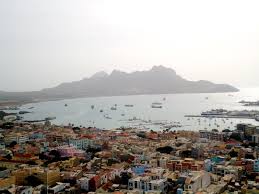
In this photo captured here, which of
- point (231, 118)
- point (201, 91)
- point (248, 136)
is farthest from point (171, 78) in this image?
point (248, 136)

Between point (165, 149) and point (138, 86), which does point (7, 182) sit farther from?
point (138, 86)

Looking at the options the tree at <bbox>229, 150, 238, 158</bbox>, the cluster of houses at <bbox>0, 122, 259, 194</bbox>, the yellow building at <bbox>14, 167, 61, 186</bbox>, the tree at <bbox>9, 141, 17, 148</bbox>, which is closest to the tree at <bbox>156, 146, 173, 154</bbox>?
the cluster of houses at <bbox>0, 122, 259, 194</bbox>

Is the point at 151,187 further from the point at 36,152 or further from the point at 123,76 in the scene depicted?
the point at 123,76

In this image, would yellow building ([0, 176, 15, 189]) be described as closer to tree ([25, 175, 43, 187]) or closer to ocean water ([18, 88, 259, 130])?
tree ([25, 175, 43, 187])

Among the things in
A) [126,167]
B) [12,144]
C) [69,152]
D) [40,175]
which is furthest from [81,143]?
[40,175]

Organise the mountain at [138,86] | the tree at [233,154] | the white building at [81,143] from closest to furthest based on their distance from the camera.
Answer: the tree at [233,154] < the white building at [81,143] < the mountain at [138,86]

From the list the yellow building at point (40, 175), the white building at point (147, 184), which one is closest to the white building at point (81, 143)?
the yellow building at point (40, 175)

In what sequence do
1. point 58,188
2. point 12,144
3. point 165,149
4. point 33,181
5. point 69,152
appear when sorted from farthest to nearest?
point 12,144
point 165,149
point 69,152
point 33,181
point 58,188

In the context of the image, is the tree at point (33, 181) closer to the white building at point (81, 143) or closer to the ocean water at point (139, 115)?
the white building at point (81, 143)
